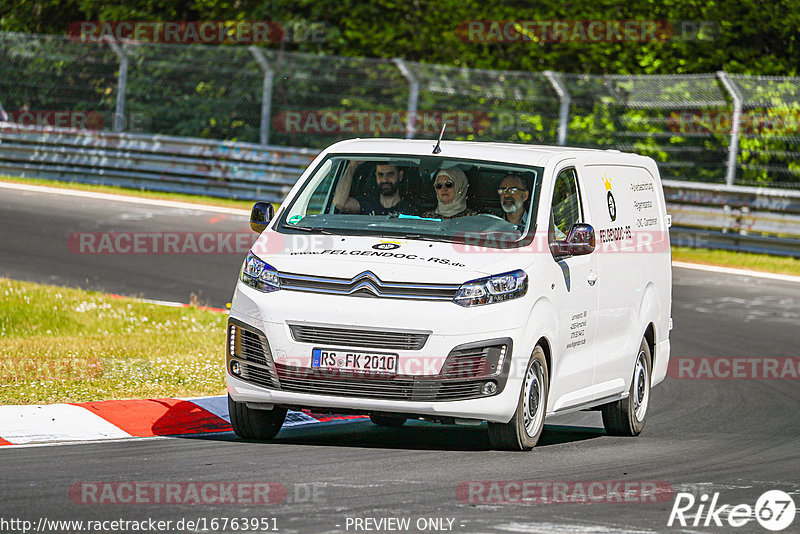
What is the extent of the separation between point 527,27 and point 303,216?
21.3 metres

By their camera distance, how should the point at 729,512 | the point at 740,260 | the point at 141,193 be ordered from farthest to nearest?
the point at 141,193 → the point at 740,260 → the point at 729,512

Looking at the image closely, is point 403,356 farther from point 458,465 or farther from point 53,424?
point 53,424

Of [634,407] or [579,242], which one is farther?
[634,407]

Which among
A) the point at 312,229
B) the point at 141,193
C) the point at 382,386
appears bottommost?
the point at 141,193

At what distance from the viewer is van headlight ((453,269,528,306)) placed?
833cm

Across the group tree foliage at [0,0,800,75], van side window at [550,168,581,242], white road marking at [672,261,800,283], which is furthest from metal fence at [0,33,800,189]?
van side window at [550,168,581,242]

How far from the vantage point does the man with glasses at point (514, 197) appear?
925 centimetres

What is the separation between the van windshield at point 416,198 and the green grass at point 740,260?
11.7 meters

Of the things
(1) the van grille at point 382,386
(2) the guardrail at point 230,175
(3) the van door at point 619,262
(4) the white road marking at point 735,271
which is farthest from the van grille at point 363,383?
(2) the guardrail at point 230,175

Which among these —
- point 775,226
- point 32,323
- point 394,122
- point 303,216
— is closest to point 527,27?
point 394,122

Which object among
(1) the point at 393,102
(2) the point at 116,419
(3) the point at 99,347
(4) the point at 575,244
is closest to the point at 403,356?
(4) the point at 575,244

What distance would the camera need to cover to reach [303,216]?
936 centimetres

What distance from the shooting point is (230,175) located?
25391 millimetres

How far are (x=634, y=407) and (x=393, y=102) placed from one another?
1603 centimetres
